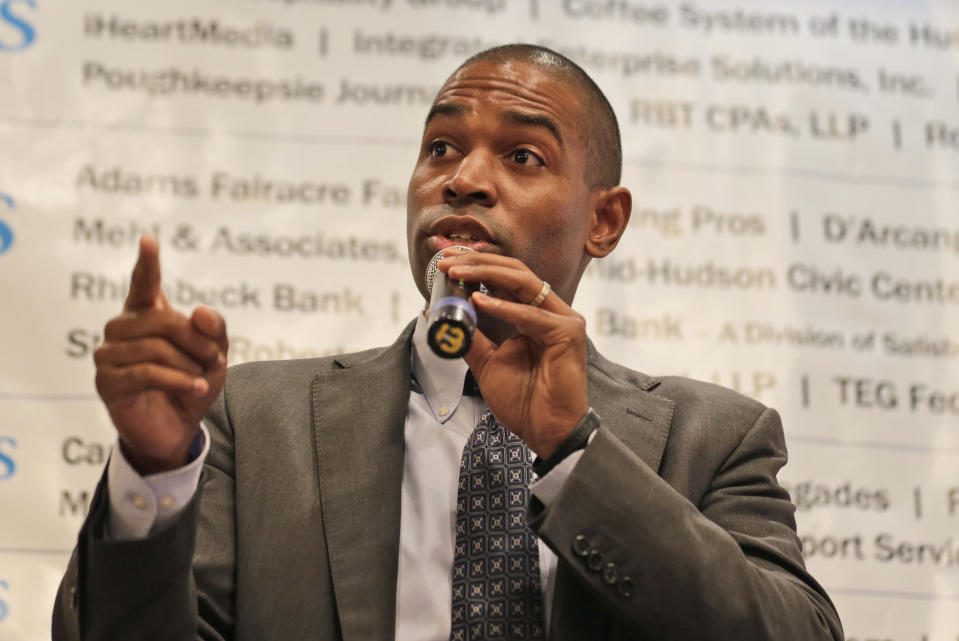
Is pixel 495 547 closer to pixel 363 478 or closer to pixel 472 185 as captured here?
pixel 363 478

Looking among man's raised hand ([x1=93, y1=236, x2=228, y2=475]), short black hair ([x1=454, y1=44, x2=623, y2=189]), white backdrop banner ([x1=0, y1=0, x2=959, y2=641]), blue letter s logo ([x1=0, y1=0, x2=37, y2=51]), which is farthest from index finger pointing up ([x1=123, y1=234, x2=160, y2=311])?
blue letter s logo ([x1=0, y1=0, x2=37, y2=51])

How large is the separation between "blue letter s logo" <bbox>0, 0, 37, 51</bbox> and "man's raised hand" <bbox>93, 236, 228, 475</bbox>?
199 cm

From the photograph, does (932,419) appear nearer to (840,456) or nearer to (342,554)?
(840,456)

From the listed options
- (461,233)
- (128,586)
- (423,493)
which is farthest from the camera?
(461,233)

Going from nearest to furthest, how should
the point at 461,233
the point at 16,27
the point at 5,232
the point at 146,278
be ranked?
the point at 146,278
the point at 461,233
the point at 5,232
the point at 16,27

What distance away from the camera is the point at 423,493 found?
2150 mm

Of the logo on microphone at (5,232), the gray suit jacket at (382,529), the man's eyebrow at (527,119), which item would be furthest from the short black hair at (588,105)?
the logo on microphone at (5,232)

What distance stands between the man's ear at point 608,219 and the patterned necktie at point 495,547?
64cm

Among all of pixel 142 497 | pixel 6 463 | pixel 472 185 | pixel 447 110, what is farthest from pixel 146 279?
pixel 6 463

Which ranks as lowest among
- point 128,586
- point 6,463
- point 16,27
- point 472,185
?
point 6,463

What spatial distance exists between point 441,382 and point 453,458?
0.19m

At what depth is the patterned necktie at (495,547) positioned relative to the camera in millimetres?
1963

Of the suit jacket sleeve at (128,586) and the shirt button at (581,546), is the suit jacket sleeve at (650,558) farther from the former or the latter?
the suit jacket sleeve at (128,586)

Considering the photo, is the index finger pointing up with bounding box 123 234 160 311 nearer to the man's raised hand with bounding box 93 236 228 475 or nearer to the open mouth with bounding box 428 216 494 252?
the man's raised hand with bounding box 93 236 228 475
